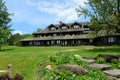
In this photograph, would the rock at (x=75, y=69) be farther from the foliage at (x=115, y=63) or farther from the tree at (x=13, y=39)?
the tree at (x=13, y=39)

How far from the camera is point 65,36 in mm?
77125

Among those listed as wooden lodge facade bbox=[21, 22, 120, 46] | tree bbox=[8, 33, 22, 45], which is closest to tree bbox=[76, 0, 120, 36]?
wooden lodge facade bbox=[21, 22, 120, 46]

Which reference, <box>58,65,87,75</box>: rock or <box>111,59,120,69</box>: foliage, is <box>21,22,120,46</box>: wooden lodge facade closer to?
<box>111,59,120,69</box>: foliage

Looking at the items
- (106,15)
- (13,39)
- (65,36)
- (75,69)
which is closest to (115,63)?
(75,69)

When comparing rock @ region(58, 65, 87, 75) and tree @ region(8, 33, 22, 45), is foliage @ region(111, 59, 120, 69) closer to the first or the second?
rock @ region(58, 65, 87, 75)

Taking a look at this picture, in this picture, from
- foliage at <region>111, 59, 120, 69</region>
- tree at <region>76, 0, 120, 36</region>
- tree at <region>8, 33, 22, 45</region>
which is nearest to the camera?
foliage at <region>111, 59, 120, 69</region>

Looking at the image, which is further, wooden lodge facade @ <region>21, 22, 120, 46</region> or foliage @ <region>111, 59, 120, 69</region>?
wooden lodge facade @ <region>21, 22, 120, 46</region>

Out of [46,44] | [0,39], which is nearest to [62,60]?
[0,39]

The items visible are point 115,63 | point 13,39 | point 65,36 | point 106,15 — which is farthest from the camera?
point 13,39

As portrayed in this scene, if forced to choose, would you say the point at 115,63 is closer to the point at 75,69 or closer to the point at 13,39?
the point at 75,69

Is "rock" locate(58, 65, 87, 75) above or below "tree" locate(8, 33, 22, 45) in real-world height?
below

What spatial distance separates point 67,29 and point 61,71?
67.7 metres

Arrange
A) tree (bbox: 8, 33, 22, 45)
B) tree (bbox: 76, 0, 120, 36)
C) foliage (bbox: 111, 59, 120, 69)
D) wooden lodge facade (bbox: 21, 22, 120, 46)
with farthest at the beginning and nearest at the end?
tree (bbox: 8, 33, 22, 45)
wooden lodge facade (bbox: 21, 22, 120, 46)
tree (bbox: 76, 0, 120, 36)
foliage (bbox: 111, 59, 120, 69)

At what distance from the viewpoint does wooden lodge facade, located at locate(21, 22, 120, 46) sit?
72.4m
